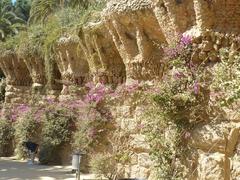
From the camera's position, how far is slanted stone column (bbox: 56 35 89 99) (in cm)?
1340

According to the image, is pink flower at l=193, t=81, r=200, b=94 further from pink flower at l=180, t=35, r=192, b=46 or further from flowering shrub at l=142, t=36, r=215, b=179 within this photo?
pink flower at l=180, t=35, r=192, b=46

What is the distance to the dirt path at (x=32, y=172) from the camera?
1088 cm

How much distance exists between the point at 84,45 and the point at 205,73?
5564 millimetres

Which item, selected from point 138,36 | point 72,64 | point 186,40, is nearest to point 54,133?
point 72,64

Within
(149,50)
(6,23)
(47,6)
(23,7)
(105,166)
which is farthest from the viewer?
(23,7)

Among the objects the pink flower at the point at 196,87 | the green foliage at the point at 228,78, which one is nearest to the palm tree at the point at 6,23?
the pink flower at the point at 196,87

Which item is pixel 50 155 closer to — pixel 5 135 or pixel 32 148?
pixel 32 148

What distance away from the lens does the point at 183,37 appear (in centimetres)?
727

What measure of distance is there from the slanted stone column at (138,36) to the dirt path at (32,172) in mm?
3214

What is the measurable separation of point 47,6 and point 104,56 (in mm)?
7346

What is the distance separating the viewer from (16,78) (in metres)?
18.2

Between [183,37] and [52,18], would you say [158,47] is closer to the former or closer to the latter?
[183,37]

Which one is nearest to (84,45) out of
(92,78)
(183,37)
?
(92,78)

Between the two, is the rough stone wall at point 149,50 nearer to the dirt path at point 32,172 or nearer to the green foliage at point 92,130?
the green foliage at point 92,130
